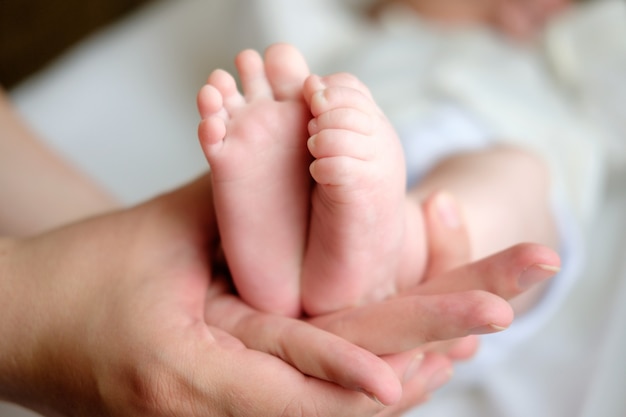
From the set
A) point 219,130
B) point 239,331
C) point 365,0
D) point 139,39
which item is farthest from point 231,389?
point 365,0

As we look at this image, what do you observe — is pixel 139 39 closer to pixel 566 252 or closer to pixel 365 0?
pixel 365 0

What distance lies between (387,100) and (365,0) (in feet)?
1.91

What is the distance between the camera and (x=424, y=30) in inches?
49.7

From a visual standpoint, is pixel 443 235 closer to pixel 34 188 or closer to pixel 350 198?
pixel 350 198

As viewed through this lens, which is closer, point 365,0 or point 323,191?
point 323,191

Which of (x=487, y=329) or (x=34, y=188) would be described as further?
(x=34, y=188)

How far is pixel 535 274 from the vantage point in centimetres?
48

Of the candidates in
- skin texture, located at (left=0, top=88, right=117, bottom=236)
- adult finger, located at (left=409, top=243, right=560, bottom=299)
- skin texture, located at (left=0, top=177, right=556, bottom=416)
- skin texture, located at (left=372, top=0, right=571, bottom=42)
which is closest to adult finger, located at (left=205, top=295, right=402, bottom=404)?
skin texture, located at (left=0, top=177, right=556, bottom=416)

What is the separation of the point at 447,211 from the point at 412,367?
0.18m

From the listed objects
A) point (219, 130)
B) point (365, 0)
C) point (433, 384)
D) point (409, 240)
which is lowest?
point (433, 384)

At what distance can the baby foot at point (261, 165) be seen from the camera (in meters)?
0.48

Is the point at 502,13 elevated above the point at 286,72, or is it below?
above

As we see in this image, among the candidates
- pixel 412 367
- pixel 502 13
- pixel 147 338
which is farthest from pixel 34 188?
pixel 502 13

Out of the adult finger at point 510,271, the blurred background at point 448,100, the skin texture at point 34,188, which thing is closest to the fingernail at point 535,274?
the adult finger at point 510,271
